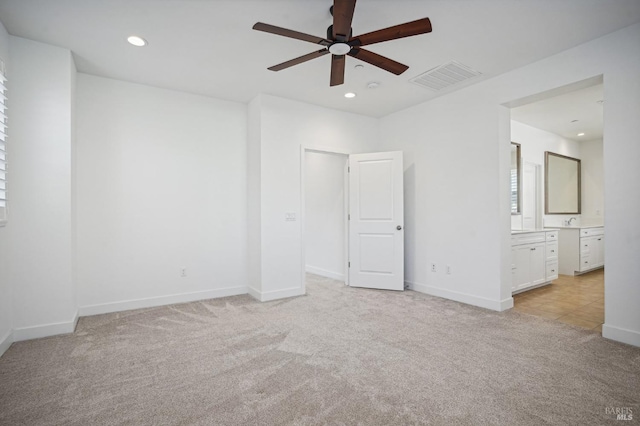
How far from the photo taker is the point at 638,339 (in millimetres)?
2701

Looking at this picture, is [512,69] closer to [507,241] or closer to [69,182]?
[507,241]

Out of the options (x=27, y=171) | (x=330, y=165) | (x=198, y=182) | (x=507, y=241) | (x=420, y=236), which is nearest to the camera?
(x=27, y=171)

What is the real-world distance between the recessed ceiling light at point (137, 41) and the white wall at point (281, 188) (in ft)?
4.99

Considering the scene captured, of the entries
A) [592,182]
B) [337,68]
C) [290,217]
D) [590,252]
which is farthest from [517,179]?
[337,68]

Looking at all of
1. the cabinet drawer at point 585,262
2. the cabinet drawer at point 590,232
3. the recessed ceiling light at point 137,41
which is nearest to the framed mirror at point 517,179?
the cabinet drawer at point 590,232

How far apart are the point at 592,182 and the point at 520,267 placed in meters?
4.11

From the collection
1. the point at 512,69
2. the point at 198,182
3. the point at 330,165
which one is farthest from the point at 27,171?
the point at 512,69

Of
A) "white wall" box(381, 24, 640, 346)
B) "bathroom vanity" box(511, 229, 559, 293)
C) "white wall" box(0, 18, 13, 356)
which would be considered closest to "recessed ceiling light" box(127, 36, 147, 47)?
"white wall" box(0, 18, 13, 356)

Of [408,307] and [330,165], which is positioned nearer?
[408,307]

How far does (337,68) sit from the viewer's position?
9.12 feet

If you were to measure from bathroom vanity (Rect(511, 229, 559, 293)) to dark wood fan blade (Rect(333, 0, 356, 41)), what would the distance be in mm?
3610

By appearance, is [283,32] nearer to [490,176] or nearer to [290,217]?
[290,217]

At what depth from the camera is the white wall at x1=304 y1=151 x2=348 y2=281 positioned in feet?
18.2

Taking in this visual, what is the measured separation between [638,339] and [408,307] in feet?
6.66
